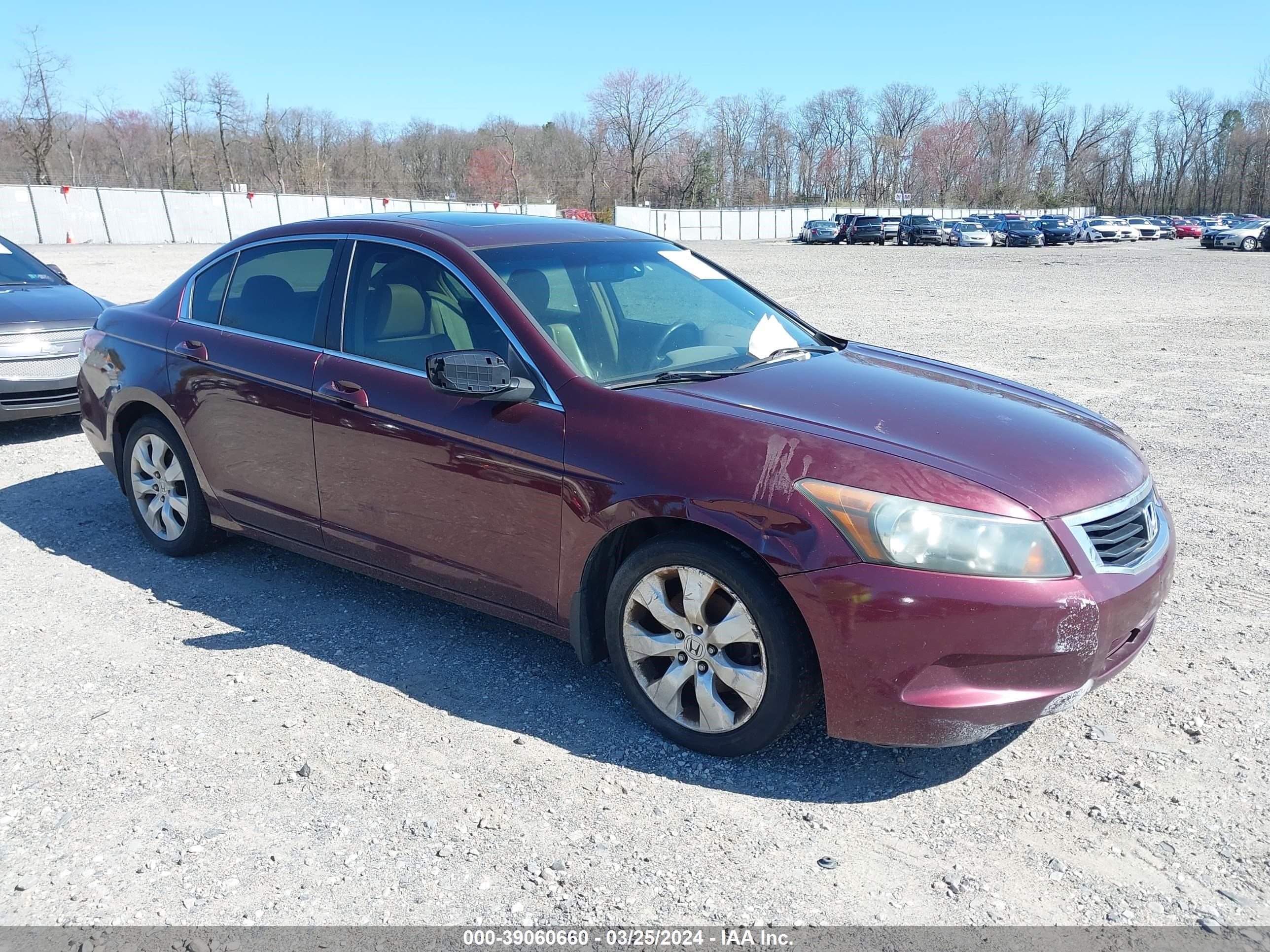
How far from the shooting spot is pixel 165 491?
513cm

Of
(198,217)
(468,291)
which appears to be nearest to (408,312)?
(468,291)

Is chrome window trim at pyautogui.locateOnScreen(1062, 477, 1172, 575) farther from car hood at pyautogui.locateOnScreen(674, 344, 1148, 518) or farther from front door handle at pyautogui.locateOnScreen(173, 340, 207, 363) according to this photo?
front door handle at pyautogui.locateOnScreen(173, 340, 207, 363)

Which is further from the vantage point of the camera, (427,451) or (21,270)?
(21,270)

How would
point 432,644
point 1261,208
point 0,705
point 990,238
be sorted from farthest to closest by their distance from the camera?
1. point 1261,208
2. point 990,238
3. point 432,644
4. point 0,705

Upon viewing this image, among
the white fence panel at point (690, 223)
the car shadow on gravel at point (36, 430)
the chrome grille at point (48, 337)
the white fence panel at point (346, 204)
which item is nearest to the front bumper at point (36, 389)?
the chrome grille at point (48, 337)

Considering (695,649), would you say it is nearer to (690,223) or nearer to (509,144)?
(690,223)

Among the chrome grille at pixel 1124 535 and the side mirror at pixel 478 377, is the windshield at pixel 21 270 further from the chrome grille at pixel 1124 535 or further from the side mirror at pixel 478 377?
the chrome grille at pixel 1124 535

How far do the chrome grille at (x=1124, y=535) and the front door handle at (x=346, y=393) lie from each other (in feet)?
8.83

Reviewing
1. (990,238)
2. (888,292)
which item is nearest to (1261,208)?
(990,238)

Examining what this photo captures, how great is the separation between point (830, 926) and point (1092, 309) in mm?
17477

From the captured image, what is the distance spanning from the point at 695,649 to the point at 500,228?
2.13m

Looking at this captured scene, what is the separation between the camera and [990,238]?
170ft

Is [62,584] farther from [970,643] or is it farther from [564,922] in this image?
[970,643]

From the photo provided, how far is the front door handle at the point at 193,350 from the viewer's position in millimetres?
4762
